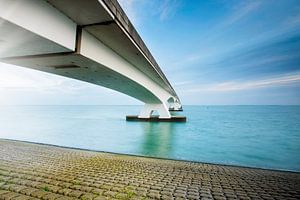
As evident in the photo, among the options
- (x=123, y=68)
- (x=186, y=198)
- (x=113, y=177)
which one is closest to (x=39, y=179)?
(x=113, y=177)

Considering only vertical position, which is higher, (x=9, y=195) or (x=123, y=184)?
(x=9, y=195)

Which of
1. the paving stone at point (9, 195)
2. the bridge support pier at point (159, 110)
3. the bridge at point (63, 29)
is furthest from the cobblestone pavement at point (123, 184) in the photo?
the bridge support pier at point (159, 110)

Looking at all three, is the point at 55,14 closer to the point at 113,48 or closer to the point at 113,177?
the point at 113,48

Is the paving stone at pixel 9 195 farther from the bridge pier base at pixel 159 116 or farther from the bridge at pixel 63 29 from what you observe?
the bridge pier base at pixel 159 116

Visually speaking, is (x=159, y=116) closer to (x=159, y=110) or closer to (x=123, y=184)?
(x=159, y=110)

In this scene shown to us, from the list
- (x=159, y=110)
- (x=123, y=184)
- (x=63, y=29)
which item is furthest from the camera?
(x=159, y=110)

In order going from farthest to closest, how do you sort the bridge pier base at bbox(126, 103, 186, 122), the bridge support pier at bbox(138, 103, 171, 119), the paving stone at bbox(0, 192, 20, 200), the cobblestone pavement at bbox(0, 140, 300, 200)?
the bridge pier base at bbox(126, 103, 186, 122), the bridge support pier at bbox(138, 103, 171, 119), the cobblestone pavement at bbox(0, 140, 300, 200), the paving stone at bbox(0, 192, 20, 200)

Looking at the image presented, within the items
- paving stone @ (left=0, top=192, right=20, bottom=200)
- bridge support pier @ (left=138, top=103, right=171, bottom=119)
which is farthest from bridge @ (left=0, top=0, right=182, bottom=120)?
bridge support pier @ (left=138, top=103, right=171, bottom=119)

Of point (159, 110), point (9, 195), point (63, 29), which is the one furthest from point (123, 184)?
point (159, 110)

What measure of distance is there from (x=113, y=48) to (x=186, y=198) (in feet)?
20.2

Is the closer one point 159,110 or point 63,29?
point 63,29

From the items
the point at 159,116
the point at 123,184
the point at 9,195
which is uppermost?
the point at 159,116

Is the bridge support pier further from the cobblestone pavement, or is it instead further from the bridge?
the cobblestone pavement

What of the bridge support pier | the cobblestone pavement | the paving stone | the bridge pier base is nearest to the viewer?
the paving stone
